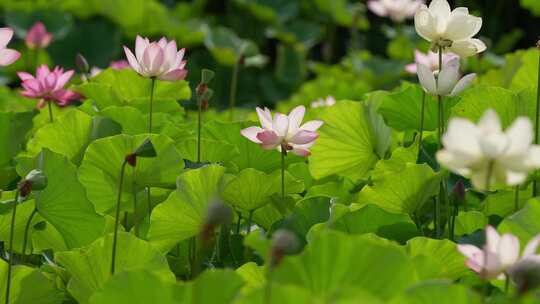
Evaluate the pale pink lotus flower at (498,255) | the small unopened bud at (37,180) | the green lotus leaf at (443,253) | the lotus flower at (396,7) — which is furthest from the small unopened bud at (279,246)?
the lotus flower at (396,7)

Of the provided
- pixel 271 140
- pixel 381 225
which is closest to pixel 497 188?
pixel 381 225

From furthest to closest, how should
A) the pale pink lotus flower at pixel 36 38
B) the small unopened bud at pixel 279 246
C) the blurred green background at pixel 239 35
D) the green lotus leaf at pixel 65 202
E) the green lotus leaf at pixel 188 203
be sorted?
the blurred green background at pixel 239 35, the pale pink lotus flower at pixel 36 38, the green lotus leaf at pixel 65 202, the green lotus leaf at pixel 188 203, the small unopened bud at pixel 279 246

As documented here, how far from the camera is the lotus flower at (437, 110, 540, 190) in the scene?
85 cm

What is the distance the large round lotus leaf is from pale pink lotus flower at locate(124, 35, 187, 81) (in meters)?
0.15

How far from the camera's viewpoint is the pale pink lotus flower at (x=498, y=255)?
34.5 inches

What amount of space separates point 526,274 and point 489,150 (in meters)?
0.10

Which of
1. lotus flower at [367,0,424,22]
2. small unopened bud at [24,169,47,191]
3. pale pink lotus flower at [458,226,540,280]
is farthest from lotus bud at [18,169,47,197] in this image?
lotus flower at [367,0,424,22]

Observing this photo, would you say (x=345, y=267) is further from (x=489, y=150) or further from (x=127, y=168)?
(x=127, y=168)

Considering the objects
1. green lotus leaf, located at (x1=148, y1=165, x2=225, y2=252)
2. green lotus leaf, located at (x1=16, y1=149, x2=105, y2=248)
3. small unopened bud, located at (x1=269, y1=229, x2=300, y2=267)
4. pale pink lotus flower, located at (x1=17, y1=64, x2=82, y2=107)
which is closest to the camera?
small unopened bud, located at (x1=269, y1=229, x2=300, y2=267)

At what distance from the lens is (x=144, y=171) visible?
1.35 meters

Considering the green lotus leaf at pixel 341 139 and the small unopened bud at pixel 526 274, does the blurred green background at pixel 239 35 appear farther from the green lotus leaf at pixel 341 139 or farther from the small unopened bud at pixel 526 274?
the small unopened bud at pixel 526 274

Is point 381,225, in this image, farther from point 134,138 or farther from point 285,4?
point 285,4

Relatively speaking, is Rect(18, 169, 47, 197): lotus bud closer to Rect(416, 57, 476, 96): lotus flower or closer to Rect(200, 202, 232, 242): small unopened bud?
Rect(200, 202, 232, 242): small unopened bud

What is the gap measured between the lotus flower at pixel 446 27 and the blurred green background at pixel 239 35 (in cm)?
207
